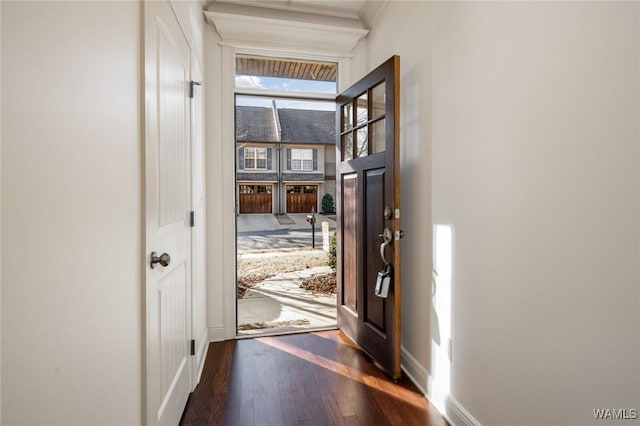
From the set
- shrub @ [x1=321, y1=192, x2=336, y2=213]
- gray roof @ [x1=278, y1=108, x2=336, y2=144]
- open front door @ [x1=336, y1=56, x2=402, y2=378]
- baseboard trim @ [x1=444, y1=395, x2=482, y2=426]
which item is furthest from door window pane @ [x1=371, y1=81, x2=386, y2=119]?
shrub @ [x1=321, y1=192, x2=336, y2=213]

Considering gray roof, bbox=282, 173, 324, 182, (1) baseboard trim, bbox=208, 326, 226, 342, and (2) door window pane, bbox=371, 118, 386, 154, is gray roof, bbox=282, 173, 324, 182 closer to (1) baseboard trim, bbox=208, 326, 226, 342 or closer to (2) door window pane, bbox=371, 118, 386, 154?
(1) baseboard trim, bbox=208, 326, 226, 342

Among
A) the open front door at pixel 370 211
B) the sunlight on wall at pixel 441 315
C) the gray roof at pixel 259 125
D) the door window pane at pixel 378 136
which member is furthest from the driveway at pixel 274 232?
the sunlight on wall at pixel 441 315

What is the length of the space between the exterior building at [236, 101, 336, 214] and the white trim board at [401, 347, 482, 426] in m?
14.4

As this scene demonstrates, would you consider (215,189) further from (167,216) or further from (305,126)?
(305,126)

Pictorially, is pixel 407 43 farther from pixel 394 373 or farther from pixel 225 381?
pixel 225 381

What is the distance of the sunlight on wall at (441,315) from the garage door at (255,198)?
15.2m

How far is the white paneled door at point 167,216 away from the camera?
4.44 feet

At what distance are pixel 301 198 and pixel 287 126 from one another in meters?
3.63

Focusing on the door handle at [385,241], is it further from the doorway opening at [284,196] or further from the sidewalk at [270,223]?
the sidewalk at [270,223]

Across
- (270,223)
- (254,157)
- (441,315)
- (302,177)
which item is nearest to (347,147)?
A: (441,315)

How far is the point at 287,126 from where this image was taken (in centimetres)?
1614

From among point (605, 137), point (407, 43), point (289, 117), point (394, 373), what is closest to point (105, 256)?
point (605, 137)

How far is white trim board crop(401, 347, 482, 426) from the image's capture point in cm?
175

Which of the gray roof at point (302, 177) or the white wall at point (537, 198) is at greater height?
the gray roof at point (302, 177)
